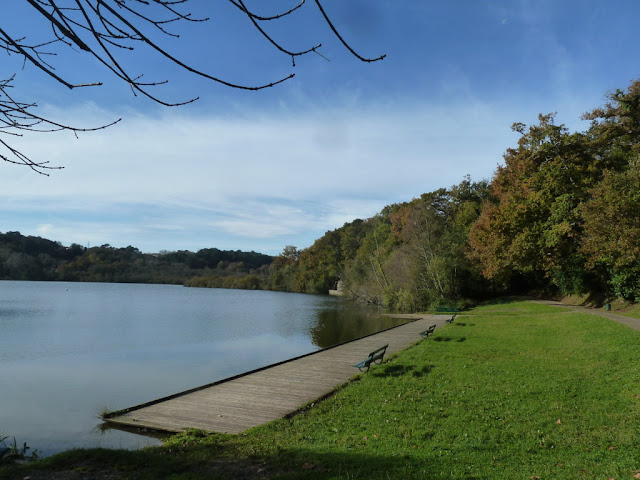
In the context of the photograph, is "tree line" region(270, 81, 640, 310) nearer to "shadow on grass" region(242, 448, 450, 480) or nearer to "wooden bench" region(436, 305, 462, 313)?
"wooden bench" region(436, 305, 462, 313)

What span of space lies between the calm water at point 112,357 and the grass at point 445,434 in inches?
87.8

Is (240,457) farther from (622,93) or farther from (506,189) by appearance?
(506,189)

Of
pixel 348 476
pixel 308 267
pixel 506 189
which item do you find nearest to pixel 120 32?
pixel 348 476

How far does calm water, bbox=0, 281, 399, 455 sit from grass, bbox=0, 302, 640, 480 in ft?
7.32

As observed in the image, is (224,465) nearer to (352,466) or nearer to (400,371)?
(352,466)

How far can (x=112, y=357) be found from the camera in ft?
57.4

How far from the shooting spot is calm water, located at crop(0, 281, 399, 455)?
969cm

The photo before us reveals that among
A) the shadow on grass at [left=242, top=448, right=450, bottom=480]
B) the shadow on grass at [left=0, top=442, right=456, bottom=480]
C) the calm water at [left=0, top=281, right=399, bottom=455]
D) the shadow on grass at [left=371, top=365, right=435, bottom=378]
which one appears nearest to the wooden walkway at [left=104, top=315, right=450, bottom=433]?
the calm water at [left=0, top=281, right=399, bottom=455]

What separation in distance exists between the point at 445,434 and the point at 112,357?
15304 mm

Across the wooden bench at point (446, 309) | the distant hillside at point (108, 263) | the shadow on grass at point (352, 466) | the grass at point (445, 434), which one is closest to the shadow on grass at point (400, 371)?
the grass at point (445, 434)

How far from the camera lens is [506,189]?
2875 cm

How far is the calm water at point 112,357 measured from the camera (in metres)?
9.69

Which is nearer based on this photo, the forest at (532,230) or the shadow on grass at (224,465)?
the shadow on grass at (224,465)

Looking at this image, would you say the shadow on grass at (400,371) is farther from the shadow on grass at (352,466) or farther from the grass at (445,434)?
the shadow on grass at (352,466)
